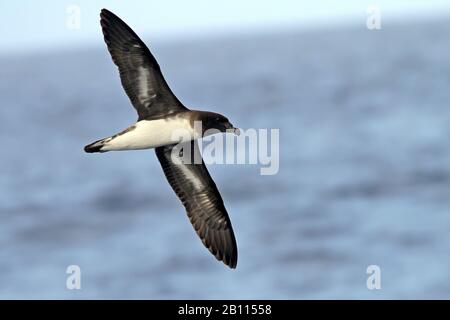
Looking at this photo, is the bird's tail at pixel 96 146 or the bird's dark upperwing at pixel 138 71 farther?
the bird's dark upperwing at pixel 138 71

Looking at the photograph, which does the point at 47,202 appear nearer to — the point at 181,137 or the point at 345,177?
the point at 345,177

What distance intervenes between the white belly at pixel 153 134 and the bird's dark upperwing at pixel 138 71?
28 centimetres

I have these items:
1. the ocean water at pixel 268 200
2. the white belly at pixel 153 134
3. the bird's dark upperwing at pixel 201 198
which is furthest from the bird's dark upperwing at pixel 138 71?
the ocean water at pixel 268 200

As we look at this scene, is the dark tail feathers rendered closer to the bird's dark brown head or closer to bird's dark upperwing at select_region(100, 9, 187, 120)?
bird's dark upperwing at select_region(100, 9, 187, 120)

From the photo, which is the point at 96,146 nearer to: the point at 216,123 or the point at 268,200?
the point at 216,123

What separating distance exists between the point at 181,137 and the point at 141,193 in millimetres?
58647

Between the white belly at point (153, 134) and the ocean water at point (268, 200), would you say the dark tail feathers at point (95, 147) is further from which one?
the ocean water at point (268, 200)

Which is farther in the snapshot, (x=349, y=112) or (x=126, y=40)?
(x=349, y=112)

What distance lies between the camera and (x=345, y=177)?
2872 inches

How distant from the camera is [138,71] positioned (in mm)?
15961

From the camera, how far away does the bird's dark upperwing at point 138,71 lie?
15844mm

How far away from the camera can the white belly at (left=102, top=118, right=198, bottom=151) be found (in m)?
Result: 15.2
